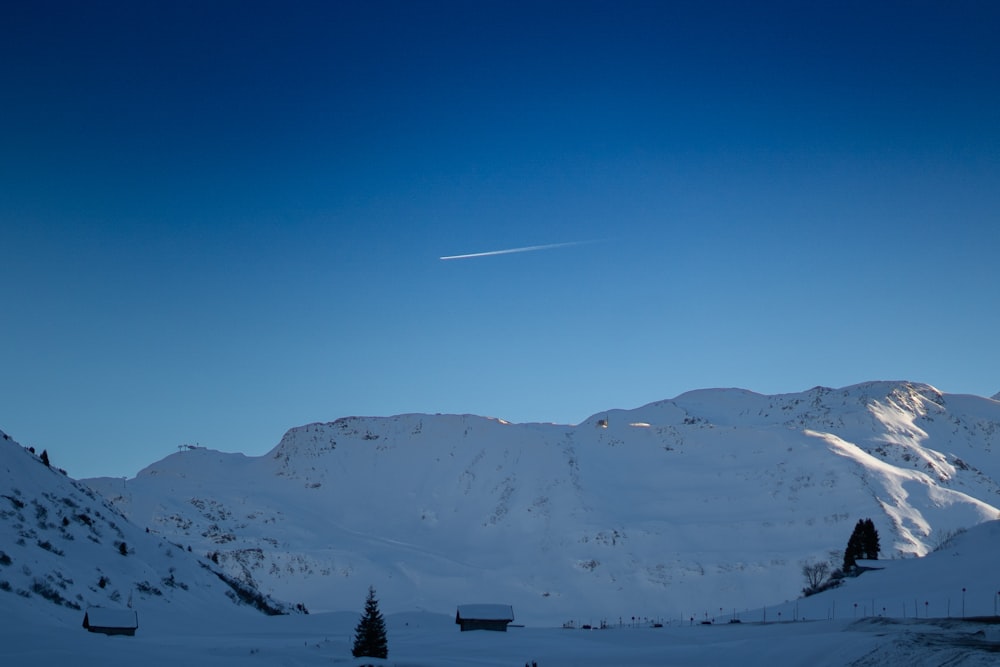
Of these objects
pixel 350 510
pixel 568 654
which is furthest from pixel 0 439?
pixel 350 510

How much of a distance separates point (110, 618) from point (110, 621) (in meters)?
0.16

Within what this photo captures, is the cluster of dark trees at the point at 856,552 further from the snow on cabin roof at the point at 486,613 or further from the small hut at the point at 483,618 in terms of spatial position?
the small hut at the point at 483,618

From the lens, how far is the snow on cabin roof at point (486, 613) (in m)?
53.8

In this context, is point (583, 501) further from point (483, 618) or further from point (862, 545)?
point (483, 618)

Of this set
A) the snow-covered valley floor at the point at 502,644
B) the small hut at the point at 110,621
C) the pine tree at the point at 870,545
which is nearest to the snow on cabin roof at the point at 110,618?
the small hut at the point at 110,621

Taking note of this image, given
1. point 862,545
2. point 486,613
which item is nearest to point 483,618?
point 486,613

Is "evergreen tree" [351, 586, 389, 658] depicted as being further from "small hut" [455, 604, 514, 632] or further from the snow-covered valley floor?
"small hut" [455, 604, 514, 632]

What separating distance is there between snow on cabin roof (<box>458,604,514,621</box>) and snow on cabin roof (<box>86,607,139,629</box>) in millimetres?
21566

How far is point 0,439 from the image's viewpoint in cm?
5291

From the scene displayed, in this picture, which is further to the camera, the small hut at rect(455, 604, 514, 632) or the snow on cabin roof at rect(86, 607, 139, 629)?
the small hut at rect(455, 604, 514, 632)

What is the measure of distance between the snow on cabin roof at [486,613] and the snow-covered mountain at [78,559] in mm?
14727

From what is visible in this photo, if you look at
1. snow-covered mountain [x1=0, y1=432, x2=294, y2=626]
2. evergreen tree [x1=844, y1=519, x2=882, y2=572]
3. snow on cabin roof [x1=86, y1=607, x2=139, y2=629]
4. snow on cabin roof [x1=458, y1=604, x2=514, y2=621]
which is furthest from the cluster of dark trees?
snow on cabin roof [x1=86, y1=607, x2=139, y2=629]

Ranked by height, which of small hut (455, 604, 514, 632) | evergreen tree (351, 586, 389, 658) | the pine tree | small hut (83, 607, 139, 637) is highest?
the pine tree

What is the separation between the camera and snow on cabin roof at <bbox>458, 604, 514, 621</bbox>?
2117 inches
